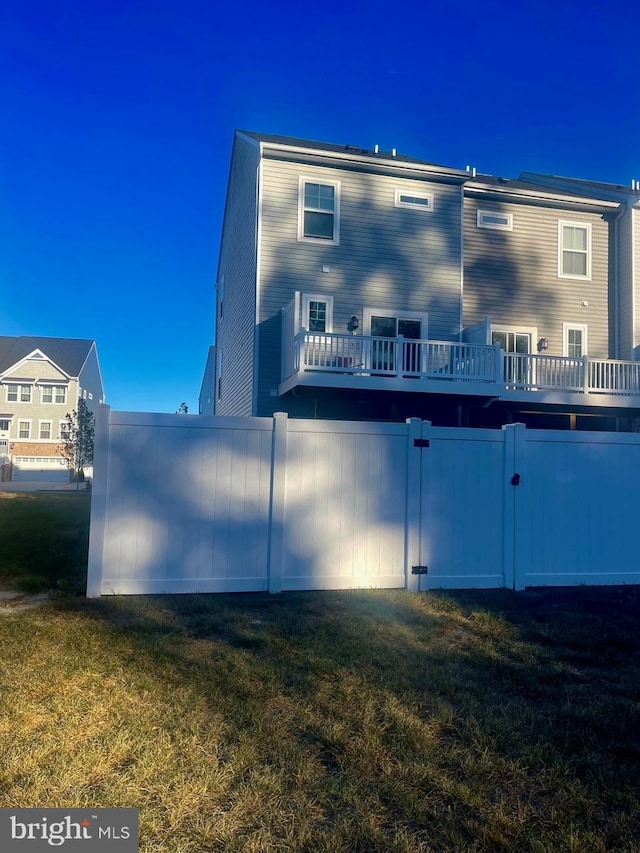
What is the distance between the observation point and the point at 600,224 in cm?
1463

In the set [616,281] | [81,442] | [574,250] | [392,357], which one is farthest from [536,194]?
[81,442]

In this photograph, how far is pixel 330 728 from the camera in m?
2.90

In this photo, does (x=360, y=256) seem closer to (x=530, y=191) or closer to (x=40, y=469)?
(x=530, y=191)

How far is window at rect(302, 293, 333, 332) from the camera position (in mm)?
12312

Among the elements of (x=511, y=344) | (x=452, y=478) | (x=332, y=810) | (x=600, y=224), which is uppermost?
(x=600, y=224)

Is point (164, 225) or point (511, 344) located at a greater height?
point (164, 225)

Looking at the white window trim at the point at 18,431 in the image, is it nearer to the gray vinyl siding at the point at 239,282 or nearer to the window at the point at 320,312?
the gray vinyl siding at the point at 239,282

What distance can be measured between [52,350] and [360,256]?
105 feet

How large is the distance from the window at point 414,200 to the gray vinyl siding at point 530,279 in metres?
1.30

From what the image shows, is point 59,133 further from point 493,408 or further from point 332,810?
point 332,810

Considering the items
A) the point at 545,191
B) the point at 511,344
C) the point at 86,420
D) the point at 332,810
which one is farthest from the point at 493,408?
the point at 86,420

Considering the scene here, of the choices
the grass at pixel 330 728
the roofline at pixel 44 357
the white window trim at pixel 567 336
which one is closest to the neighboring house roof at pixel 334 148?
the white window trim at pixel 567 336

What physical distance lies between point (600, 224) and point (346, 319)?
7384mm

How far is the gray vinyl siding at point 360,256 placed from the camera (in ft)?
40.0
